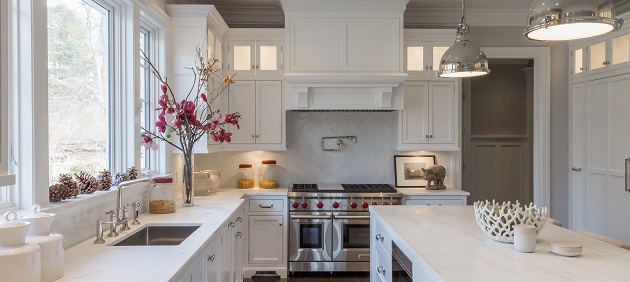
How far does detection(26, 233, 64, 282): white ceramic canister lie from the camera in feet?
5.13

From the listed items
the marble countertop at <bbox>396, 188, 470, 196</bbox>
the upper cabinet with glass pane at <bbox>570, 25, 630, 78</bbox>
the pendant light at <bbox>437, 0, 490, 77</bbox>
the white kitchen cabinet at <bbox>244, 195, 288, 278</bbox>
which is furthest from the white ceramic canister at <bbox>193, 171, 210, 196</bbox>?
the upper cabinet with glass pane at <bbox>570, 25, 630, 78</bbox>

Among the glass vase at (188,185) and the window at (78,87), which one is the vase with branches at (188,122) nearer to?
the glass vase at (188,185)

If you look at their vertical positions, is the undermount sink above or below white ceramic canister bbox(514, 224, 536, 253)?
below

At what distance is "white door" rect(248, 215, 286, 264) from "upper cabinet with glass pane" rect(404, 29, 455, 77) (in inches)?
83.1

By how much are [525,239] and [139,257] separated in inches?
65.9

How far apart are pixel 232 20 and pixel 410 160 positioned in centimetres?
255

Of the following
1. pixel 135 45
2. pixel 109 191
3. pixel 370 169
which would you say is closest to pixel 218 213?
pixel 109 191

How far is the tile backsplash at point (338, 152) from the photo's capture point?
5.02 metres

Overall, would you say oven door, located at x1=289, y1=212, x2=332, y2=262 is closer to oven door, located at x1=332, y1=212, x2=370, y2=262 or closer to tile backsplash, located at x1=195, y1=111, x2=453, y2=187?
oven door, located at x1=332, y1=212, x2=370, y2=262

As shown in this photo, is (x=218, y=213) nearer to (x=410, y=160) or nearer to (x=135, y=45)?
(x=135, y=45)

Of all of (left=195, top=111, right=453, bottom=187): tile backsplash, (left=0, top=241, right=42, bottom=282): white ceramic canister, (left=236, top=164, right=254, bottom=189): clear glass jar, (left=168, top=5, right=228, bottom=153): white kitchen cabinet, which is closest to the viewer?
(left=0, top=241, right=42, bottom=282): white ceramic canister

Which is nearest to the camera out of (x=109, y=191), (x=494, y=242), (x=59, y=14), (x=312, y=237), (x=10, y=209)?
(x=10, y=209)

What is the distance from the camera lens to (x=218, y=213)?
10.3 feet

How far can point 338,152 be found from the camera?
5.04 metres
